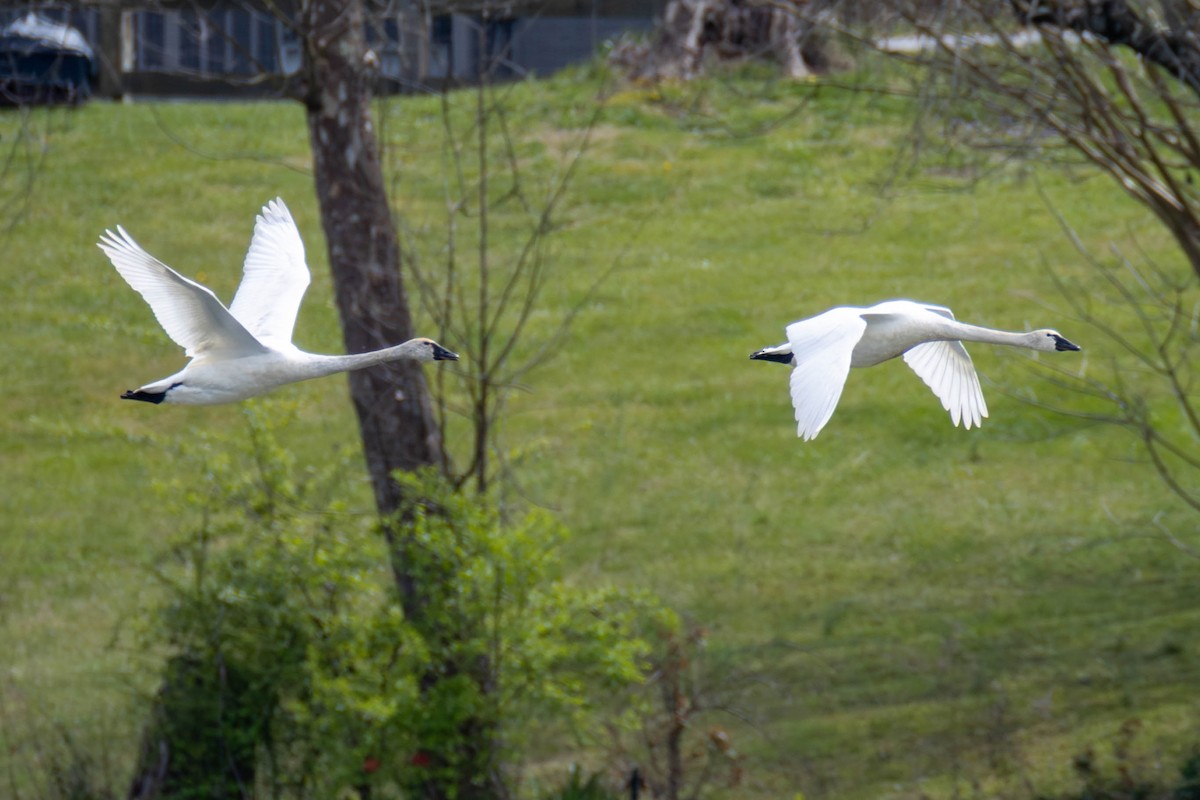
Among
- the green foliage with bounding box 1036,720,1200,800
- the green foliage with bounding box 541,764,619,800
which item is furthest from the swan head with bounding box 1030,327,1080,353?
the green foliage with bounding box 1036,720,1200,800

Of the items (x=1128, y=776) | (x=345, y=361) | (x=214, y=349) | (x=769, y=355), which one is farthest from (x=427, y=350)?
(x=1128, y=776)

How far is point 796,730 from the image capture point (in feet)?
37.8

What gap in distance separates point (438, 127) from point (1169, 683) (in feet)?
41.6

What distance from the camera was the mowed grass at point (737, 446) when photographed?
1157 centimetres

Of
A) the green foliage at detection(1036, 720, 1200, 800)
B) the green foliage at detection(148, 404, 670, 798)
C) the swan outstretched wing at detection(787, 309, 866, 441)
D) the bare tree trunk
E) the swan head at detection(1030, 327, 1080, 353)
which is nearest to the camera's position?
the swan outstretched wing at detection(787, 309, 866, 441)

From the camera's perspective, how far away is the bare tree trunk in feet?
32.8

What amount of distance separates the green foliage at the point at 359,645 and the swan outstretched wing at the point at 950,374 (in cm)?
322

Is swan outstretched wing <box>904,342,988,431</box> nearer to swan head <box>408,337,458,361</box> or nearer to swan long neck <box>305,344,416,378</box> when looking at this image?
swan head <box>408,337,458,361</box>

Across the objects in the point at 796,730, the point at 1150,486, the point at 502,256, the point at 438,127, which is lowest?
the point at 796,730

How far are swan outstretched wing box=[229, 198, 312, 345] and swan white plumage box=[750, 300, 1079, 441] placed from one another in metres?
1.88

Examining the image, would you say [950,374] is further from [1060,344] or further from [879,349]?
[879,349]

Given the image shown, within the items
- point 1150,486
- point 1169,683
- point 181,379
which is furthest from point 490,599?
point 1150,486

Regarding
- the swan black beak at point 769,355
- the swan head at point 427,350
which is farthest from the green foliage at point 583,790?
the swan head at point 427,350

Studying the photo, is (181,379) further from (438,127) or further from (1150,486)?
(438,127)
